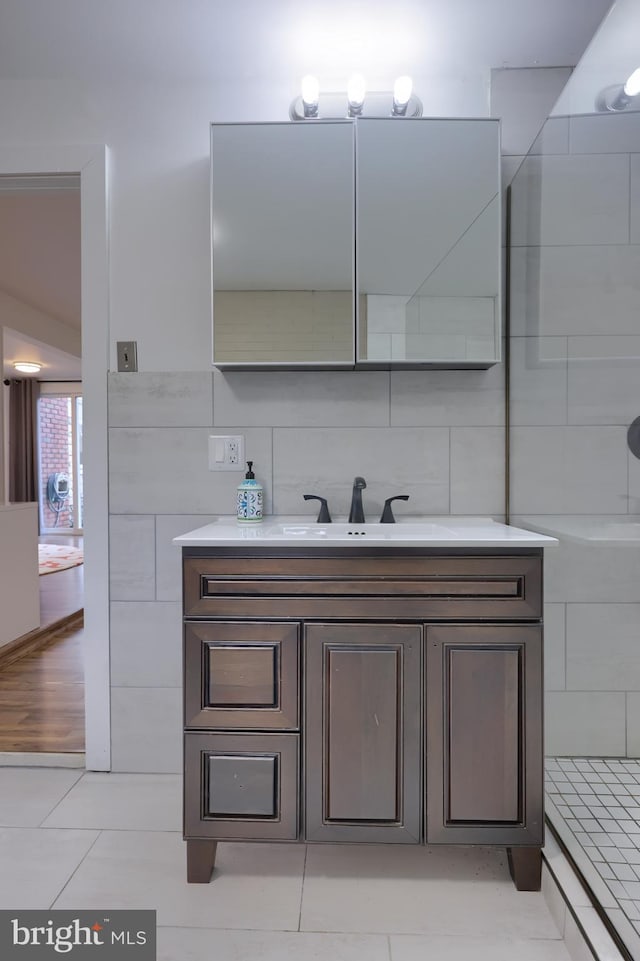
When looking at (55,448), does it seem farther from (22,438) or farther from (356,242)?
Result: (356,242)

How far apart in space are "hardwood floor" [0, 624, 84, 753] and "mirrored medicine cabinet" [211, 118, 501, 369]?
5.13 feet

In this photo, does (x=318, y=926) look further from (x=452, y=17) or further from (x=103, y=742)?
(x=452, y=17)

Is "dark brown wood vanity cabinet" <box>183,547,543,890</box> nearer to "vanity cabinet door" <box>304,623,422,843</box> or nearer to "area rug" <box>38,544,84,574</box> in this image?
"vanity cabinet door" <box>304,623,422,843</box>

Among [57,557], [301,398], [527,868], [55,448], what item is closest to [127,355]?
[301,398]

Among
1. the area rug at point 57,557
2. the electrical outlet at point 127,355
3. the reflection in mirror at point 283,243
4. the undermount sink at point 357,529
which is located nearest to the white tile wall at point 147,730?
the undermount sink at point 357,529

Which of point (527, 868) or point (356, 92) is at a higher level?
point (356, 92)

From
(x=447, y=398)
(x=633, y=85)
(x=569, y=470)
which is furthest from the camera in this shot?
(x=447, y=398)

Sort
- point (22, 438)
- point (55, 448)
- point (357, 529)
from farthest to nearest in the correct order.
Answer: point (55, 448), point (22, 438), point (357, 529)

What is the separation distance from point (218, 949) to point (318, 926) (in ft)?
0.74

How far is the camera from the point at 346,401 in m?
1.95

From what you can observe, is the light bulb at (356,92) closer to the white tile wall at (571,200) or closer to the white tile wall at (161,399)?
the white tile wall at (571,200)

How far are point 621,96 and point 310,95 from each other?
40.4 inches

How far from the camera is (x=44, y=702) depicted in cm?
252

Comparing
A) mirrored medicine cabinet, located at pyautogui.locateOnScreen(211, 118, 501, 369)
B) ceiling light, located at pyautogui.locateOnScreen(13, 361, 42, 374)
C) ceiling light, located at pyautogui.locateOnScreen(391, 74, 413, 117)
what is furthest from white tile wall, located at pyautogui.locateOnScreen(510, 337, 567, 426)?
ceiling light, located at pyautogui.locateOnScreen(13, 361, 42, 374)
